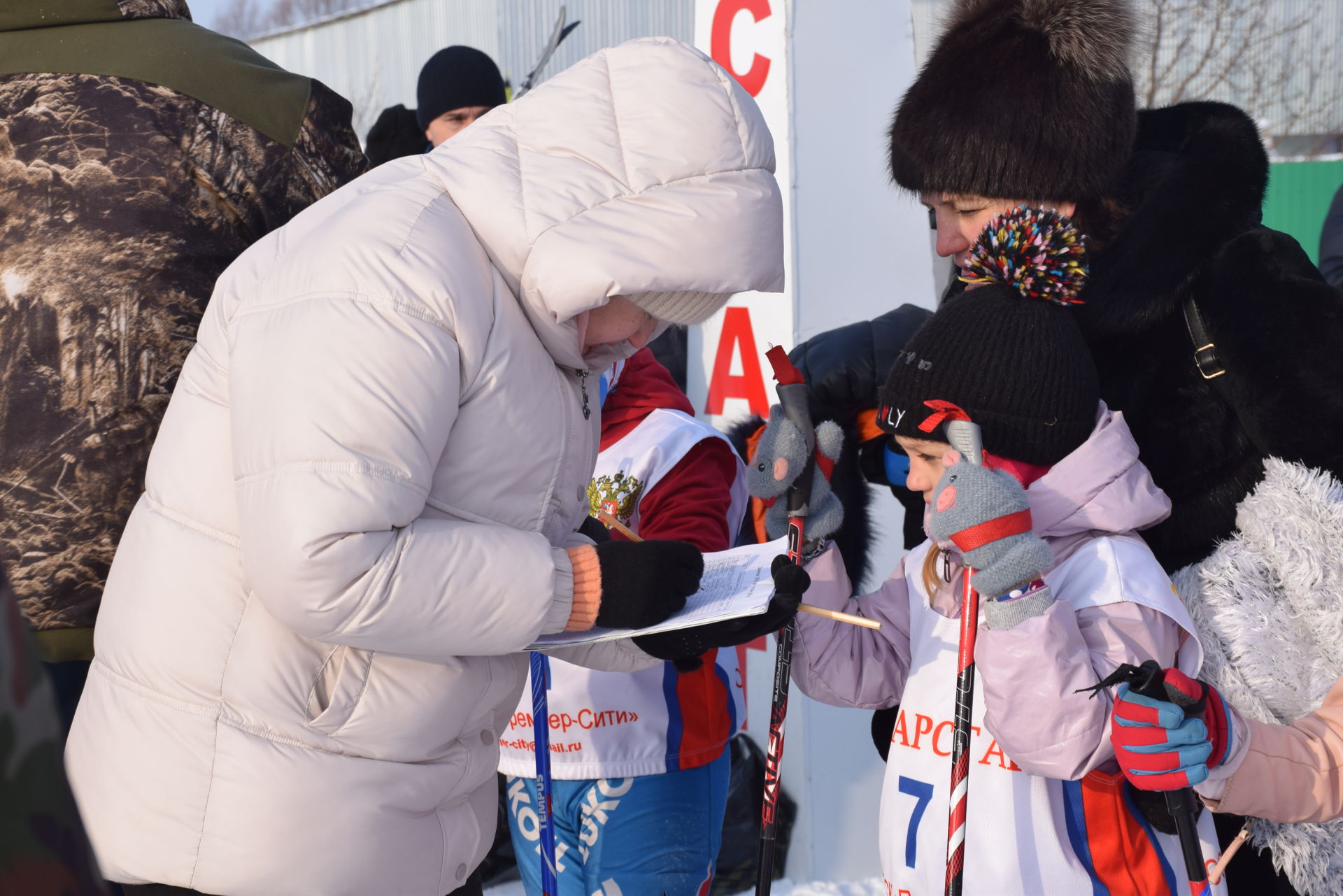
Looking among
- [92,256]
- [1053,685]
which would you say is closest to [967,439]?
[1053,685]

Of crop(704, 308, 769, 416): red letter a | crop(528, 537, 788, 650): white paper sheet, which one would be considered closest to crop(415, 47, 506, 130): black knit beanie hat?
crop(704, 308, 769, 416): red letter a

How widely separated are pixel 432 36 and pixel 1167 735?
1787 cm

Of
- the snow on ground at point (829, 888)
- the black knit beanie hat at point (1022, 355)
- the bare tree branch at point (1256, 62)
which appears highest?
the bare tree branch at point (1256, 62)

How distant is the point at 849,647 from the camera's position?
91.1 inches

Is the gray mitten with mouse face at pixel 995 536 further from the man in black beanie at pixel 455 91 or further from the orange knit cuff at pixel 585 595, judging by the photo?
the man in black beanie at pixel 455 91

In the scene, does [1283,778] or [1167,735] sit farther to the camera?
[1283,778]

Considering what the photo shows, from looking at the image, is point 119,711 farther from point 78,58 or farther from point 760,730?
point 760,730

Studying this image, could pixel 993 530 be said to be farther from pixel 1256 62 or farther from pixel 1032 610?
pixel 1256 62

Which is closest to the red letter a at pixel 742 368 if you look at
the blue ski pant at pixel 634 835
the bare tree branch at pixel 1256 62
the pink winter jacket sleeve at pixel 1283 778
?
the blue ski pant at pixel 634 835

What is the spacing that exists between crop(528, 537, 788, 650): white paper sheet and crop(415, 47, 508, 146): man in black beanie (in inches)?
123

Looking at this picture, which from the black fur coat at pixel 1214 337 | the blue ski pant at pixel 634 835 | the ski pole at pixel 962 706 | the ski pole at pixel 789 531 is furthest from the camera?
the blue ski pant at pixel 634 835

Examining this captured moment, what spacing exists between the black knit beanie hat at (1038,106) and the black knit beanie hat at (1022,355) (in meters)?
0.34

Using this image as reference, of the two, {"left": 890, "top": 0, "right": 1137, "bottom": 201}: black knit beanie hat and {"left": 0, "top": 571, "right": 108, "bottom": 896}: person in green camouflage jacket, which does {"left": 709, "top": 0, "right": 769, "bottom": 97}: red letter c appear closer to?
{"left": 890, "top": 0, "right": 1137, "bottom": 201}: black knit beanie hat

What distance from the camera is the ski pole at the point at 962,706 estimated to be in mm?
1912
